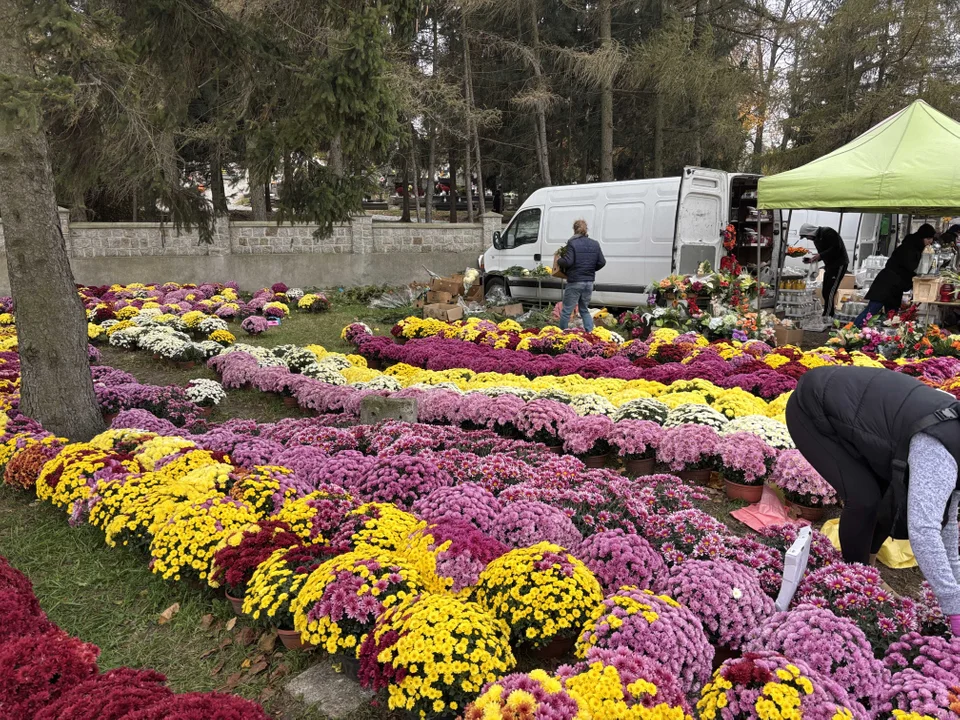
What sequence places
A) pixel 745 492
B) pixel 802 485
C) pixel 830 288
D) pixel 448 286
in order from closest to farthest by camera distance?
1. pixel 802 485
2. pixel 745 492
3. pixel 830 288
4. pixel 448 286

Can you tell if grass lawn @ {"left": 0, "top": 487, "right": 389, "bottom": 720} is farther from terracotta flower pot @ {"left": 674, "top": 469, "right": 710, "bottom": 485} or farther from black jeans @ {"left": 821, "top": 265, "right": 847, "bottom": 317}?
black jeans @ {"left": 821, "top": 265, "right": 847, "bottom": 317}

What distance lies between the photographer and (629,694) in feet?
7.84

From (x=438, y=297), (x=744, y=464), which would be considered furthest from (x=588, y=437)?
(x=438, y=297)

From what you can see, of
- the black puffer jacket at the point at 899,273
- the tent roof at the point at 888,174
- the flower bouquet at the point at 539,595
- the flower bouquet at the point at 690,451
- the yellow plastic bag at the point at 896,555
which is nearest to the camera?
the flower bouquet at the point at 539,595

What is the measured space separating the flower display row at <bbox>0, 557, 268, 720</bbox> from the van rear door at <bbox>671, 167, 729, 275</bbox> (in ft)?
35.6

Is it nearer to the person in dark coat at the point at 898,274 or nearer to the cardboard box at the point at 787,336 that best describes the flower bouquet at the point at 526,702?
the cardboard box at the point at 787,336

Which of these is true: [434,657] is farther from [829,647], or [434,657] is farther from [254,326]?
[254,326]

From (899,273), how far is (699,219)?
133 inches

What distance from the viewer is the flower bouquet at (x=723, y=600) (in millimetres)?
2990

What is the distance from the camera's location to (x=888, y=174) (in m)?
8.53

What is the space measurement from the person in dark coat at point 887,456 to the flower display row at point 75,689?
2.61 meters

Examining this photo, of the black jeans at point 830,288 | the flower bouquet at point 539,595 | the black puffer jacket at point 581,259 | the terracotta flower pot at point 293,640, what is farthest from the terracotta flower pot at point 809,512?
the black jeans at point 830,288

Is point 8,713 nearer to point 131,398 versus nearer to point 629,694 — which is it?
point 629,694

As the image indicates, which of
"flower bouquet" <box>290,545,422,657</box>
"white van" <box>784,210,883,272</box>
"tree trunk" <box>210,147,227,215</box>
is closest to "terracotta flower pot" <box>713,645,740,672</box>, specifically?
"flower bouquet" <box>290,545,422,657</box>
